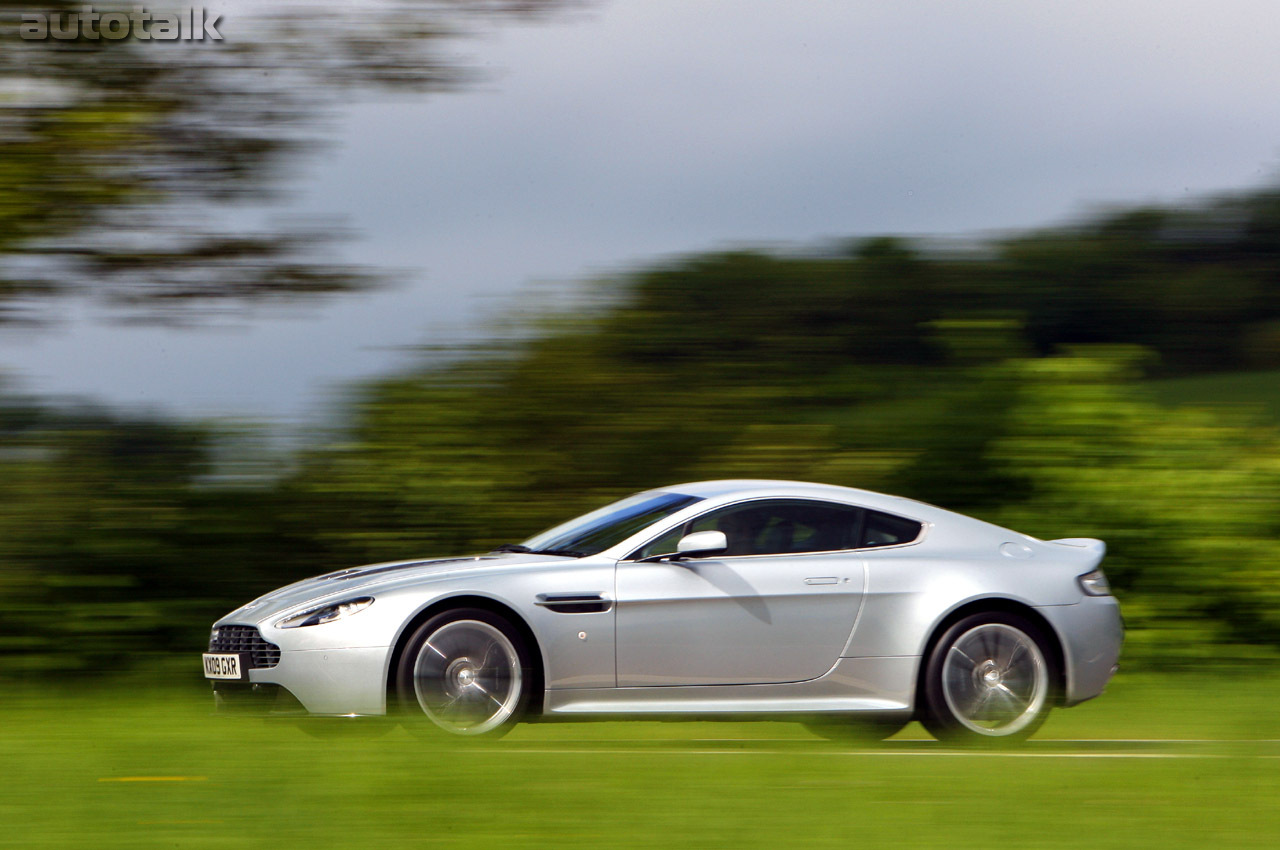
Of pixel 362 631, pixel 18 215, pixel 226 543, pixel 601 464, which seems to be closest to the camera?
pixel 362 631

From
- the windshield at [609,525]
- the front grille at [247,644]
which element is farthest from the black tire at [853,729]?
the front grille at [247,644]

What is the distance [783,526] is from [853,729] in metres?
1.29

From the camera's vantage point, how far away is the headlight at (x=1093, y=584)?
23.7 feet

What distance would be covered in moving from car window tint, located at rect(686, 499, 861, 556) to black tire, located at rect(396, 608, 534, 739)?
1.12 meters

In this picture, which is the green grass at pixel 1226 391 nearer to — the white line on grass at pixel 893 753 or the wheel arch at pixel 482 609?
the white line on grass at pixel 893 753

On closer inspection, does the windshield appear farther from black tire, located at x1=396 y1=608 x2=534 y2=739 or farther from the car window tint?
black tire, located at x1=396 y1=608 x2=534 y2=739

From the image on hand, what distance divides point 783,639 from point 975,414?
18.0 ft

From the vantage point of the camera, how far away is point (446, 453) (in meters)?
11.1

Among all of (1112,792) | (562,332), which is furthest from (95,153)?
(1112,792)

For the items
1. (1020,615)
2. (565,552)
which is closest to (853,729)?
(1020,615)

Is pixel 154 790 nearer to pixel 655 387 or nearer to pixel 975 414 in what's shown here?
pixel 655 387

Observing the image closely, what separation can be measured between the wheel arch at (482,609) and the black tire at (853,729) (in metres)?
1.45

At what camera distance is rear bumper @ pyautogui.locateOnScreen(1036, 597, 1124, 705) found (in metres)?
7.05

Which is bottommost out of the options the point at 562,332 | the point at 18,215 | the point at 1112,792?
the point at 1112,792
